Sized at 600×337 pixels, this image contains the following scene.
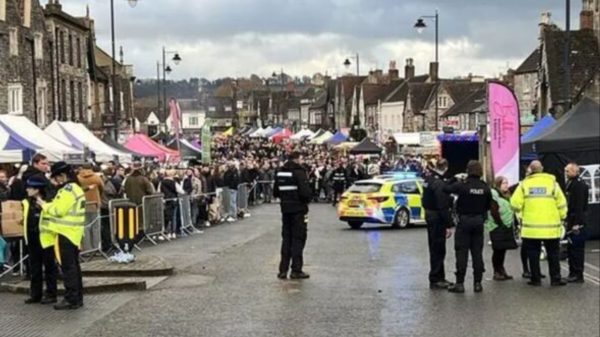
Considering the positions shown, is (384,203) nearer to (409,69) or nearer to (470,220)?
(470,220)

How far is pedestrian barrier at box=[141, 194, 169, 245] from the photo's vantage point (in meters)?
21.1

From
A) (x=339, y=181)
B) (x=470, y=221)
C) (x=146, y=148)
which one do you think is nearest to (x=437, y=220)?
(x=470, y=221)

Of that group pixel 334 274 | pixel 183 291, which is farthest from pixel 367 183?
pixel 183 291

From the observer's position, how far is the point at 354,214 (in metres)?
25.8

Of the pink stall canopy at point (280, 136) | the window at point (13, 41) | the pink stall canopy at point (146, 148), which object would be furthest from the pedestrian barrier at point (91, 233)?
the pink stall canopy at point (280, 136)

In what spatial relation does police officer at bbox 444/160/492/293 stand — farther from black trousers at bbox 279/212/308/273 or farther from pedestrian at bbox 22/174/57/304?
pedestrian at bbox 22/174/57/304

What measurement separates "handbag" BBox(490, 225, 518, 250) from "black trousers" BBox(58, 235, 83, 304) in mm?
6545

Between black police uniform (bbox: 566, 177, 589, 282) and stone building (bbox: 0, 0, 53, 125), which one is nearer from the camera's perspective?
black police uniform (bbox: 566, 177, 589, 282)

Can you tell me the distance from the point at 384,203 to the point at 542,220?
1191cm

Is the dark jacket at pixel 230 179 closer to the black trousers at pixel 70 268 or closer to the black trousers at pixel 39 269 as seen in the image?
the black trousers at pixel 39 269

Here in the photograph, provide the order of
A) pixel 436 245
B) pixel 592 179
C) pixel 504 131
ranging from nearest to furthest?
pixel 436 245 → pixel 504 131 → pixel 592 179

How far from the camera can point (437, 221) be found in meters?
13.7

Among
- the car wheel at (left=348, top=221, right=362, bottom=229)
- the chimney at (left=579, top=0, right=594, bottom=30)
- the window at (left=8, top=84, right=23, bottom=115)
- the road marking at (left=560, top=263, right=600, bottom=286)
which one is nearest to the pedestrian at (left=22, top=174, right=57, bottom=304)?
the road marking at (left=560, top=263, right=600, bottom=286)

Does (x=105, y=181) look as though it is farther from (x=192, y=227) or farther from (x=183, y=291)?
(x=183, y=291)
